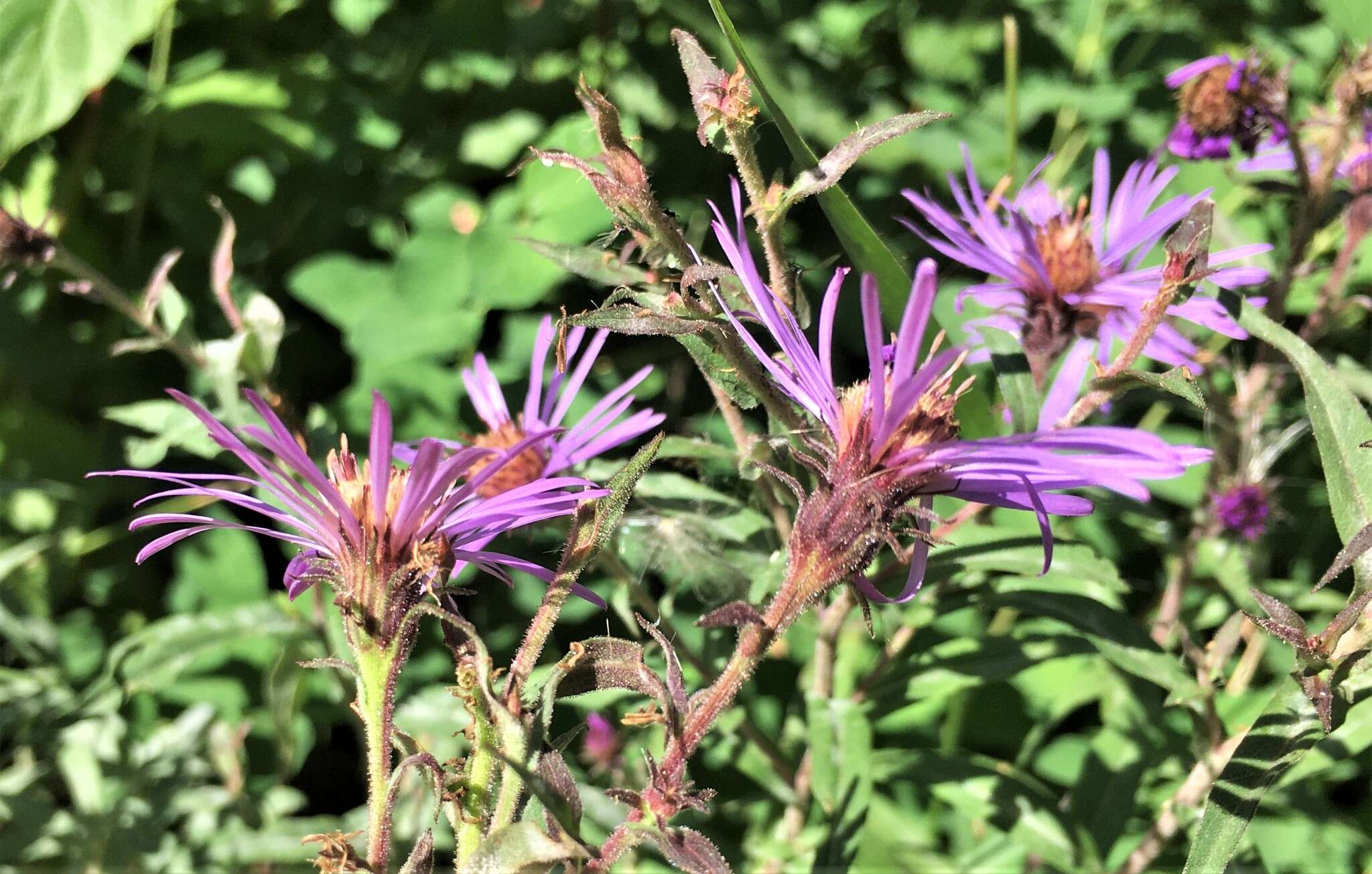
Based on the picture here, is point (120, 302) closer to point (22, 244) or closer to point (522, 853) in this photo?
point (22, 244)

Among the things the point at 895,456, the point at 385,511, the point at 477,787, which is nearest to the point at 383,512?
the point at 385,511

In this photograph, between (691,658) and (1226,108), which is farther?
(1226,108)

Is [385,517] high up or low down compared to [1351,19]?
down

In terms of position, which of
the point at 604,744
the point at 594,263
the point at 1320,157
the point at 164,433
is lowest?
the point at 604,744

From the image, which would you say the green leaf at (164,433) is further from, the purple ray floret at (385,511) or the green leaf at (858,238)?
the green leaf at (858,238)

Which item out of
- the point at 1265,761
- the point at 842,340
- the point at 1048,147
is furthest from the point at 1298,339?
the point at 1048,147

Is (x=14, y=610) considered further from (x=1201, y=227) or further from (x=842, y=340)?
(x=1201, y=227)

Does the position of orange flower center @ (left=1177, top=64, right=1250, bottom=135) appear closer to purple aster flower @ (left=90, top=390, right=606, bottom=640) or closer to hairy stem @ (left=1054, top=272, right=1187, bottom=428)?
hairy stem @ (left=1054, top=272, right=1187, bottom=428)
